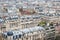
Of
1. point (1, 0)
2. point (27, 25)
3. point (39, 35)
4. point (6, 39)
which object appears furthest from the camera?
point (1, 0)

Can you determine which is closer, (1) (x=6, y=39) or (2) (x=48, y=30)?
(1) (x=6, y=39)

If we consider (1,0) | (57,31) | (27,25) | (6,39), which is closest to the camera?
(6,39)

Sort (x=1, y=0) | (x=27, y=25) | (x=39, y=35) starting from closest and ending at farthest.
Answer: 1. (x=39, y=35)
2. (x=27, y=25)
3. (x=1, y=0)

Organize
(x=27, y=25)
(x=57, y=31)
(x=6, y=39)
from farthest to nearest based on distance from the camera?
(x=27, y=25) → (x=57, y=31) → (x=6, y=39)

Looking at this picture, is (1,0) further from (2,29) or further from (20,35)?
(20,35)

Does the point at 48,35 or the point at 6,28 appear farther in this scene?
the point at 6,28

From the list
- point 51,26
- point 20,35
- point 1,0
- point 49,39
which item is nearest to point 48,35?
point 49,39

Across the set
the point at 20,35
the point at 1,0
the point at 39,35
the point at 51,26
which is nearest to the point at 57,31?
Result: the point at 51,26

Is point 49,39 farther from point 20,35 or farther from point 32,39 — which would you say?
point 20,35

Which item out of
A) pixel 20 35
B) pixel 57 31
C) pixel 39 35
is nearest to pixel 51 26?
pixel 57 31
